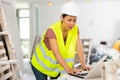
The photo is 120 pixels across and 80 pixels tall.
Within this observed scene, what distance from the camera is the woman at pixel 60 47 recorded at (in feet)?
6.15

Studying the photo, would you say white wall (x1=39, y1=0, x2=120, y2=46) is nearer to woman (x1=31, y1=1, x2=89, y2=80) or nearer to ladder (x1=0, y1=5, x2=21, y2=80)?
ladder (x1=0, y1=5, x2=21, y2=80)

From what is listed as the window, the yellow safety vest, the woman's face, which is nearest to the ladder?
the yellow safety vest

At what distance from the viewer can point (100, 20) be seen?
743cm

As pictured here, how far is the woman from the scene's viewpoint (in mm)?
1875

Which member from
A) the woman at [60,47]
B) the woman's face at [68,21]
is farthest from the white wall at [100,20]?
the woman's face at [68,21]

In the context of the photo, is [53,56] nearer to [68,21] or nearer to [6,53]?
[68,21]

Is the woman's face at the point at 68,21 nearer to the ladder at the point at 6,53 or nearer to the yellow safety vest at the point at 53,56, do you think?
the yellow safety vest at the point at 53,56

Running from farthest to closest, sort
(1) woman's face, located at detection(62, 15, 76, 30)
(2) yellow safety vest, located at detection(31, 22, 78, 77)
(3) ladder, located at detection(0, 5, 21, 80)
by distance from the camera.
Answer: (3) ladder, located at detection(0, 5, 21, 80) < (2) yellow safety vest, located at detection(31, 22, 78, 77) < (1) woman's face, located at detection(62, 15, 76, 30)

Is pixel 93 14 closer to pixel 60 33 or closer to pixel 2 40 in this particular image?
pixel 2 40

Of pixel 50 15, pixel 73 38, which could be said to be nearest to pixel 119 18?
pixel 50 15

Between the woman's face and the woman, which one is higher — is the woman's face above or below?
above

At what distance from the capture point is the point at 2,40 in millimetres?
3484

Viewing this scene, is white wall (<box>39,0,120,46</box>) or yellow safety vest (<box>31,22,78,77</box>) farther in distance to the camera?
white wall (<box>39,0,120,46</box>)

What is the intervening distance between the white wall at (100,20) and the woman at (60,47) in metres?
5.38
